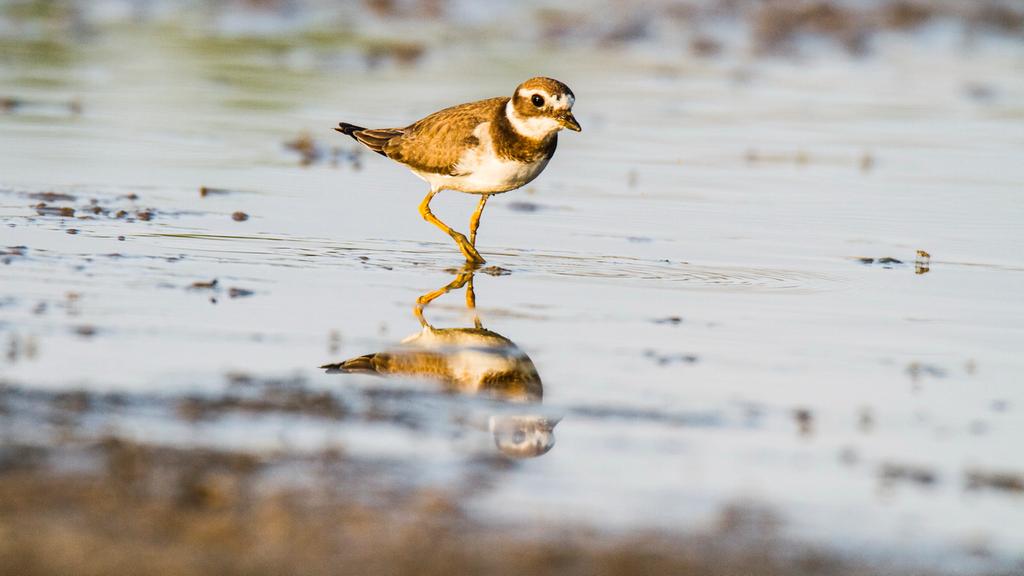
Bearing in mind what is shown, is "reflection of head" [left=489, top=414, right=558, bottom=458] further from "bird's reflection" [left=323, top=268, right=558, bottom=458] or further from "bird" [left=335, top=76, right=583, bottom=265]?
"bird" [left=335, top=76, right=583, bottom=265]

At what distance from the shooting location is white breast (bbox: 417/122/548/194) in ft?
32.3

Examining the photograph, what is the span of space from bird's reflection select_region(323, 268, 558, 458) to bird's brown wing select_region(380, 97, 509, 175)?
2260mm

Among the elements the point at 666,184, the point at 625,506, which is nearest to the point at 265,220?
the point at 666,184

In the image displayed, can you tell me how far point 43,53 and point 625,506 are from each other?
569 inches

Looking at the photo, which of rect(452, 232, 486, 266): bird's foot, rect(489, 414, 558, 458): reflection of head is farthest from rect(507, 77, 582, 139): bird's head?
rect(489, 414, 558, 458): reflection of head

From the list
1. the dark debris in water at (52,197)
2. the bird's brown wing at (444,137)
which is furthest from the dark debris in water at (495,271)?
the dark debris in water at (52,197)

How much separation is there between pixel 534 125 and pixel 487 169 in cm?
41

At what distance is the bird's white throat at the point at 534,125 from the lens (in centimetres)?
973

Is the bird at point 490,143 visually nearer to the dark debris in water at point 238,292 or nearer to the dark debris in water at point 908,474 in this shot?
the dark debris in water at point 238,292

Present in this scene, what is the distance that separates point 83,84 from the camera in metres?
16.1

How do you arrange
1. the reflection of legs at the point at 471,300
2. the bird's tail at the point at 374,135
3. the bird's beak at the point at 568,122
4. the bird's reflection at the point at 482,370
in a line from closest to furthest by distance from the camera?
1. the bird's reflection at the point at 482,370
2. the reflection of legs at the point at 471,300
3. the bird's beak at the point at 568,122
4. the bird's tail at the point at 374,135

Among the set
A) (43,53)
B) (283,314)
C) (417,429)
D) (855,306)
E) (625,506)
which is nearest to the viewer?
(625,506)

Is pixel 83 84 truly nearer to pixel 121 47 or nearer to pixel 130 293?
pixel 121 47

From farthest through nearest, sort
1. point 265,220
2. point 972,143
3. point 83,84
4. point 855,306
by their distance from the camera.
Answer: point 83,84 < point 972,143 < point 265,220 < point 855,306
